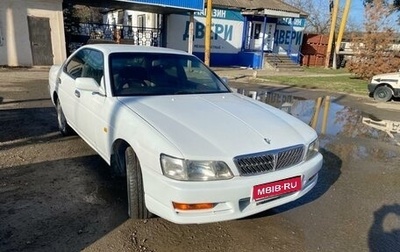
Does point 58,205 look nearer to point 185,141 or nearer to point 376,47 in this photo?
point 185,141

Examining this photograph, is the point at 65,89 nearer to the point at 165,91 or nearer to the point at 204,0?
the point at 165,91

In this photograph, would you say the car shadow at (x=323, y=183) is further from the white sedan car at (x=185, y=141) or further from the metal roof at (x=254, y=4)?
the metal roof at (x=254, y=4)

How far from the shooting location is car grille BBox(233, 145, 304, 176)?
2576 millimetres

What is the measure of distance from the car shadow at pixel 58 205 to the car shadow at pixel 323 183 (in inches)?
60.0

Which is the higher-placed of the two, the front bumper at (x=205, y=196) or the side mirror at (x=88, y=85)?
the side mirror at (x=88, y=85)

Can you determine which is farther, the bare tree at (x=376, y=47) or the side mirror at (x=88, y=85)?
the bare tree at (x=376, y=47)

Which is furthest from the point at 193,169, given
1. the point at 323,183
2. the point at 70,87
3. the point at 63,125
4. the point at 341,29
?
the point at 341,29

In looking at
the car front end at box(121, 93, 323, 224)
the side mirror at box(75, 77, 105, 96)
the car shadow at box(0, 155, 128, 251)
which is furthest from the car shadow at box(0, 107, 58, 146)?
the car front end at box(121, 93, 323, 224)

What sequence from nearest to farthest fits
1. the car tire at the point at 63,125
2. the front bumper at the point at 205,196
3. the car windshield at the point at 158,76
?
1. the front bumper at the point at 205,196
2. the car windshield at the point at 158,76
3. the car tire at the point at 63,125

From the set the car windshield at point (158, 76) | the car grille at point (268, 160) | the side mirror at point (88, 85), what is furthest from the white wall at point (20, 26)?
the car grille at point (268, 160)

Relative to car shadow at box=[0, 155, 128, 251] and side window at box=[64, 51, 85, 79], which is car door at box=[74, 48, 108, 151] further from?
car shadow at box=[0, 155, 128, 251]

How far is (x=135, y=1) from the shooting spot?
592 inches

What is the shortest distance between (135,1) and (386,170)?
529 inches

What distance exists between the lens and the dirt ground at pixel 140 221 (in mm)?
2803
